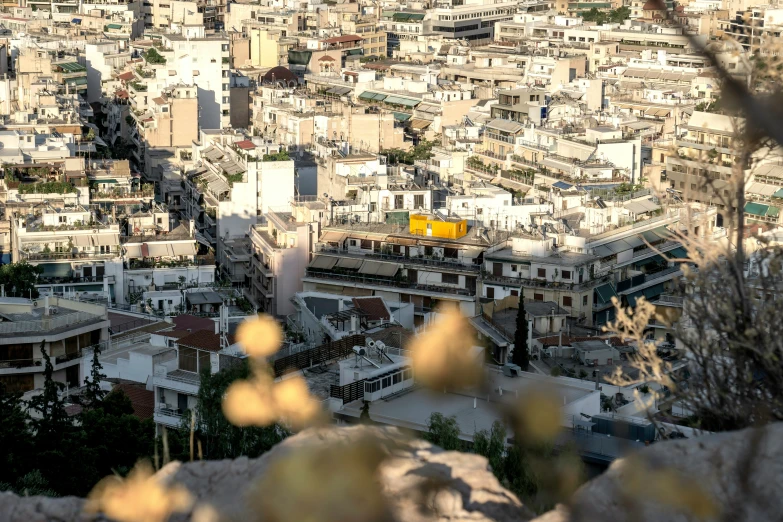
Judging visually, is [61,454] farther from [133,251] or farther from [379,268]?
[133,251]

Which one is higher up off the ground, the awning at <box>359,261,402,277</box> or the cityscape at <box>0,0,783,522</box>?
the cityscape at <box>0,0,783,522</box>

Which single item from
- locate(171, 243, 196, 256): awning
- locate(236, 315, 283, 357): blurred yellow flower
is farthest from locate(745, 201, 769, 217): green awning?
locate(236, 315, 283, 357): blurred yellow flower

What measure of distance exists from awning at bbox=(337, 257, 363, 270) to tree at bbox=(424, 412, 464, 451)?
9.20m

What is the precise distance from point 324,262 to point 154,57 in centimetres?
1359

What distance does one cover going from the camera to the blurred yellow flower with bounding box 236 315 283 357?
444 inches

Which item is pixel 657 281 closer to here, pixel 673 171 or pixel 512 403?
pixel 673 171

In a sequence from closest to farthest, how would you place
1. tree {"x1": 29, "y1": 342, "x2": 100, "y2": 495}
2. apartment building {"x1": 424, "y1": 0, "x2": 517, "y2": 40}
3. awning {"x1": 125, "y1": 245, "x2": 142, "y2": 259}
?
tree {"x1": 29, "y1": 342, "x2": 100, "y2": 495} < awning {"x1": 125, "y1": 245, "x2": 142, "y2": 259} < apartment building {"x1": 424, "y1": 0, "x2": 517, "y2": 40}

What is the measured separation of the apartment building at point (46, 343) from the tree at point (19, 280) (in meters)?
2.71

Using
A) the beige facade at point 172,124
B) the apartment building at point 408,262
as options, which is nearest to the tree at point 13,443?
the apartment building at point 408,262

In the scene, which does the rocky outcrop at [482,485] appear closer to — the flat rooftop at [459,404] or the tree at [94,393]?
the flat rooftop at [459,404]

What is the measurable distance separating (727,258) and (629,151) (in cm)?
1846

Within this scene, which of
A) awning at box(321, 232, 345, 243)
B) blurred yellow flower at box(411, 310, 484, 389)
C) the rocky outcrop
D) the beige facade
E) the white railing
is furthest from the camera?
the beige facade

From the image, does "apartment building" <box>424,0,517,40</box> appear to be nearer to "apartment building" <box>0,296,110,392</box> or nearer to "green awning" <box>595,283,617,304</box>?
"green awning" <box>595,283,617,304</box>

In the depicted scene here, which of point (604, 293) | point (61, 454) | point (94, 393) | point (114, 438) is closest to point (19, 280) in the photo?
point (94, 393)
